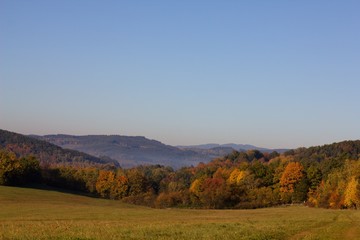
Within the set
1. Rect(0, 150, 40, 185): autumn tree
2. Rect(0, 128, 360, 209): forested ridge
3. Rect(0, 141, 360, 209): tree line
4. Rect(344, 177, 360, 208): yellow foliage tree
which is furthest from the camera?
Rect(0, 150, 40, 185): autumn tree

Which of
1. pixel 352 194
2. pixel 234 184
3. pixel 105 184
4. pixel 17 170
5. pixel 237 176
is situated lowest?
pixel 105 184

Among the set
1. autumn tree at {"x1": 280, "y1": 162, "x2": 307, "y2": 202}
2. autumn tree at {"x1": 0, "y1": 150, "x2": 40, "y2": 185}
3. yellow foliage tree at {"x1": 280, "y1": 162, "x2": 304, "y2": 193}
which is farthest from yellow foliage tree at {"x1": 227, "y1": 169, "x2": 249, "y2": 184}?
autumn tree at {"x1": 0, "y1": 150, "x2": 40, "y2": 185}

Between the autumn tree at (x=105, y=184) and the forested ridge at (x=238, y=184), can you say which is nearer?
the forested ridge at (x=238, y=184)

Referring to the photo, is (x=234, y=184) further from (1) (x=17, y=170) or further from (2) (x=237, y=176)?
(1) (x=17, y=170)

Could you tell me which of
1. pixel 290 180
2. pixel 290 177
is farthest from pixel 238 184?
pixel 290 177

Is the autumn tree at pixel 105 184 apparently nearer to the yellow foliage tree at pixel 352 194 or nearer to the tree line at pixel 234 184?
the tree line at pixel 234 184

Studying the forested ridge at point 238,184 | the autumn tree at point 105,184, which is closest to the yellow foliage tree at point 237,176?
the forested ridge at point 238,184

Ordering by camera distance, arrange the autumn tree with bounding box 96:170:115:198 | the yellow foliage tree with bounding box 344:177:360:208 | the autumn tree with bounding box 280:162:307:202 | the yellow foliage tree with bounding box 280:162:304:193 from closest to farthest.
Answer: the yellow foliage tree with bounding box 344:177:360:208, the autumn tree with bounding box 280:162:307:202, the yellow foliage tree with bounding box 280:162:304:193, the autumn tree with bounding box 96:170:115:198

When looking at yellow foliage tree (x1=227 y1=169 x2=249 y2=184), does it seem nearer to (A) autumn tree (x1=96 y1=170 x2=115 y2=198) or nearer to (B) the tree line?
(B) the tree line

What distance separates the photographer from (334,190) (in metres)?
110

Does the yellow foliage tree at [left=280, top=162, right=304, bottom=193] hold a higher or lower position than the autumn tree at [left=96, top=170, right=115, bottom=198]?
higher

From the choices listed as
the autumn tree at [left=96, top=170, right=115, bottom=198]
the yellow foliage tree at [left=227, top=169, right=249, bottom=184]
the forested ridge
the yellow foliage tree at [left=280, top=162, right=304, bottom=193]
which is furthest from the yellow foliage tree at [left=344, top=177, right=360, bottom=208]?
the autumn tree at [left=96, top=170, right=115, bottom=198]

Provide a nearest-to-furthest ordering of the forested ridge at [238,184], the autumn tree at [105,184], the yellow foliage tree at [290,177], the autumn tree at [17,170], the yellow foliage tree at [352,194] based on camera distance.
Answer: the yellow foliage tree at [352,194]
the forested ridge at [238,184]
the autumn tree at [17,170]
the yellow foliage tree at [290,177]
the autumn tree at [105,184]

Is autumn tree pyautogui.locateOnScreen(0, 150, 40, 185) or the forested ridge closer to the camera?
the forested ridge
